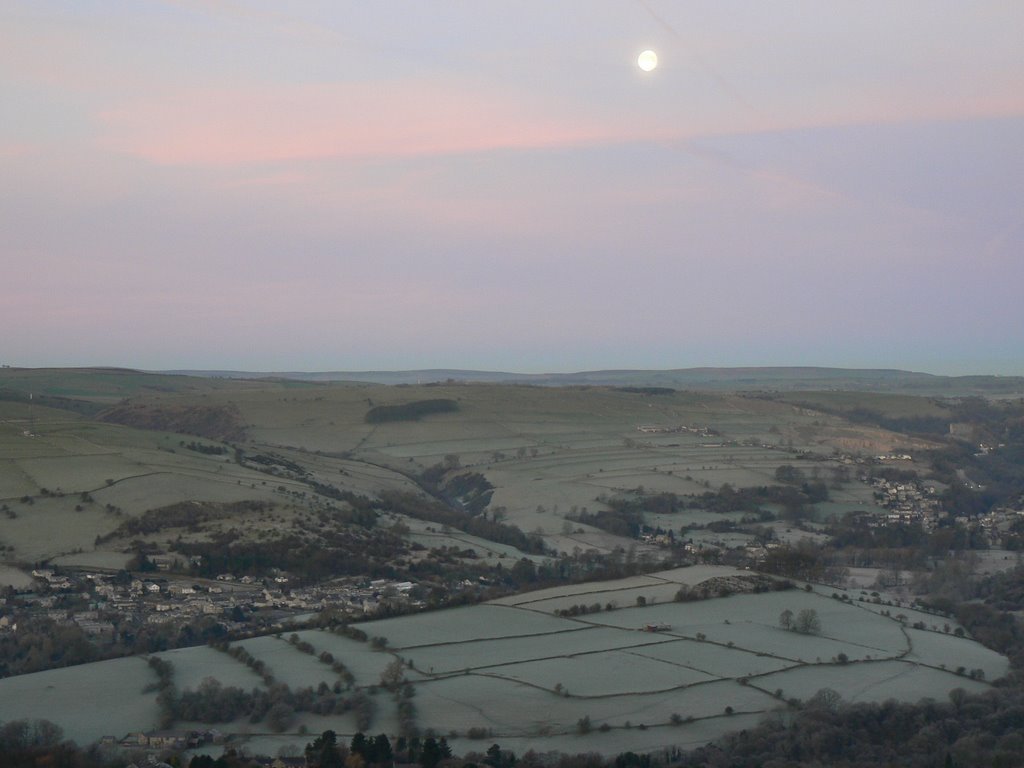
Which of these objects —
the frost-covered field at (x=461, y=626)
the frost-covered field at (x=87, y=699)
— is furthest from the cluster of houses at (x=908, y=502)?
the frost-covered field at (x=87, y=699)

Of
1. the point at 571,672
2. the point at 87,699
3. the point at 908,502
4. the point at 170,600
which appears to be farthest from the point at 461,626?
the point at 908,502

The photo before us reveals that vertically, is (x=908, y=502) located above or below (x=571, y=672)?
above

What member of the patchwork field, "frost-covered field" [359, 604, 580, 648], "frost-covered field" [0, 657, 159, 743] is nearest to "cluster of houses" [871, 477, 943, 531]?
the patchwork field

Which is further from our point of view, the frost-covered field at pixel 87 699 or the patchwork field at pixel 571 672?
the patchwork field at pixel 571 672

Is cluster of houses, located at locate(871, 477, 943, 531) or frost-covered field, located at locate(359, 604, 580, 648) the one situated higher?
cluster of houses, located at locate(871, 477, 943, 531)

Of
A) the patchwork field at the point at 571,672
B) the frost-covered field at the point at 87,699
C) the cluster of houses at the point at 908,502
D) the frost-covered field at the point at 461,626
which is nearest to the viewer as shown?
the frost-covered field at the point at 87,699

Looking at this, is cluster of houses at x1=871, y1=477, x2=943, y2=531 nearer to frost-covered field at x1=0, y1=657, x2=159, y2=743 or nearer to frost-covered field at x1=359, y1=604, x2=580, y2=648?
frost-covered field at x1=359, y1=604, x2=580, y2=648

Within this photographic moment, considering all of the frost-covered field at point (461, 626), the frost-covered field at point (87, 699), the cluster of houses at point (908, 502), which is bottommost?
the frost-covered field at point (87, 699)

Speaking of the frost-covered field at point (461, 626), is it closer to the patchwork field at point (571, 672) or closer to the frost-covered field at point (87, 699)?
the patchwork field at point (571, 672)

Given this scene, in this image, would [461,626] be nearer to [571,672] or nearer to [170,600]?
[571,672]

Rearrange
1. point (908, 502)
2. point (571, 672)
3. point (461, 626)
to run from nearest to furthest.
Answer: point (571, 672), point (461, 626), point (908, 502)

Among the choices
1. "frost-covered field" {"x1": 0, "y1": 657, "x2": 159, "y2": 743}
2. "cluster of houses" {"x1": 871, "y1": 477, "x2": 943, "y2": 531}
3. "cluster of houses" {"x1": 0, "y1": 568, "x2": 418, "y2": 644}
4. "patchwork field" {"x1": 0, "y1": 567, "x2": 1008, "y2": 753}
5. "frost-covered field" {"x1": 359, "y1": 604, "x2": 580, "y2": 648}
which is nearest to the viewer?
"frost-covered field" {"x1": 0, "y1": 657, "x2": 159, "y2": 743}
